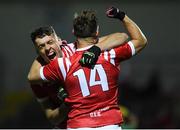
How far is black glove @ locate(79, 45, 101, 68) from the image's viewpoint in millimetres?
5164

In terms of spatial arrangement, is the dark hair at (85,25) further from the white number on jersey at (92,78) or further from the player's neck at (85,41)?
the white number on jersey at (92,78)

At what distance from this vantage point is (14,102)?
11.0m

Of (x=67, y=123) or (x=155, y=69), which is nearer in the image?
(x=67, y=123)

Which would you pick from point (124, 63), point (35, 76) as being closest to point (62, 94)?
point (35, 76)

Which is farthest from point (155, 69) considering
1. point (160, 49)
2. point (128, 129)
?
point (128, 129)

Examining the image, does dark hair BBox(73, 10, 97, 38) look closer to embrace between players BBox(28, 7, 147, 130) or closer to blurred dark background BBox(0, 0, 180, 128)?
embrace between players BBox(28, 7, 147, 130)

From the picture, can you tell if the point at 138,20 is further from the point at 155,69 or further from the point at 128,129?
the point at 128,129

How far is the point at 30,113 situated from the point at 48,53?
223 inches

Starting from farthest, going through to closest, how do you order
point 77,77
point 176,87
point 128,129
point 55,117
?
1. point 176,87
2. point 128,129
3. point 55,117
4. point 77,77

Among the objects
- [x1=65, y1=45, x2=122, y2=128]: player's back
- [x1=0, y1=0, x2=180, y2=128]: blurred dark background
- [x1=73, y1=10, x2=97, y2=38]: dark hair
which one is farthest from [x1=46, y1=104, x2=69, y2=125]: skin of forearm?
[x1=0, y1=0, x2=180, y2=128]: blurred dark background

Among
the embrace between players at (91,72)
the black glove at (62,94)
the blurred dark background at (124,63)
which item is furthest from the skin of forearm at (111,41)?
the blurred dark background at (124,63)

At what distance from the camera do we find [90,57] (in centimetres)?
516

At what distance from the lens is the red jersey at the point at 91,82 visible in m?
5.26

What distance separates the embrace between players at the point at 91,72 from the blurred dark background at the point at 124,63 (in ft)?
17.2
